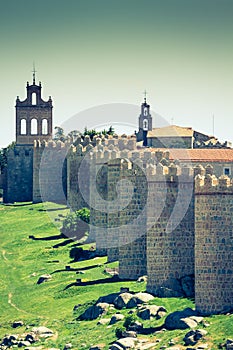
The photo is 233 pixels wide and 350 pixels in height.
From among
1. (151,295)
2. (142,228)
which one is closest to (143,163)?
(142,228)

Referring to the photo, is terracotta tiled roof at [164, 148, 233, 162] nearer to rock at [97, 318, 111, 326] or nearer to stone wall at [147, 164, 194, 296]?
stone wall at [147, 164, 194, 296]

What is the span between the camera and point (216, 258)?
59.1 meters

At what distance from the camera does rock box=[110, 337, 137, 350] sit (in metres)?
56.5

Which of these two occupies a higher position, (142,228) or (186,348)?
(142,228)

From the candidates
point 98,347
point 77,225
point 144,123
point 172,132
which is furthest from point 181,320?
point 144,123

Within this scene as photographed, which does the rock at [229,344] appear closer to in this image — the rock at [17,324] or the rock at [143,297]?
the rock at [143,297]

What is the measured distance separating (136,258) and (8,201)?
4452 centimetres

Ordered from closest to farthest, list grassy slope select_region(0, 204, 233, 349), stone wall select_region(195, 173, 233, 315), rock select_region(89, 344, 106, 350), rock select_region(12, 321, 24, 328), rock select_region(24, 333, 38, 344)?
rock select_region(89, 344, 106, 350) < grassy slope select_region(0, 204, 233, 349) < stone wall select_region(195, 173, 233, 315) < rock select_region(24, 333, 38, 344) < rock select_region(12, 321, 24, 328)

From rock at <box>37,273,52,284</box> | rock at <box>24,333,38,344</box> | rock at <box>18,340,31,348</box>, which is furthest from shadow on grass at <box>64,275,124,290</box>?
rock at <box>18,340,31,348</box>

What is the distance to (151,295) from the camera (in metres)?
62.5

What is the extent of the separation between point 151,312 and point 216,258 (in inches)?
139

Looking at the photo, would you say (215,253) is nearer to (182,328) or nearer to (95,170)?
(182,328)

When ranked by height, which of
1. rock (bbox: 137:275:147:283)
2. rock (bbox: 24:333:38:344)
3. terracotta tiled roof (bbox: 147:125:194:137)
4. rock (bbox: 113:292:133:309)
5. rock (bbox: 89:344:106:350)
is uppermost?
terracotta tiled roof (bbox: 147:125:194:137)

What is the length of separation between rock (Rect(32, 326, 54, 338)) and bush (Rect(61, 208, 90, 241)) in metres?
19.1
